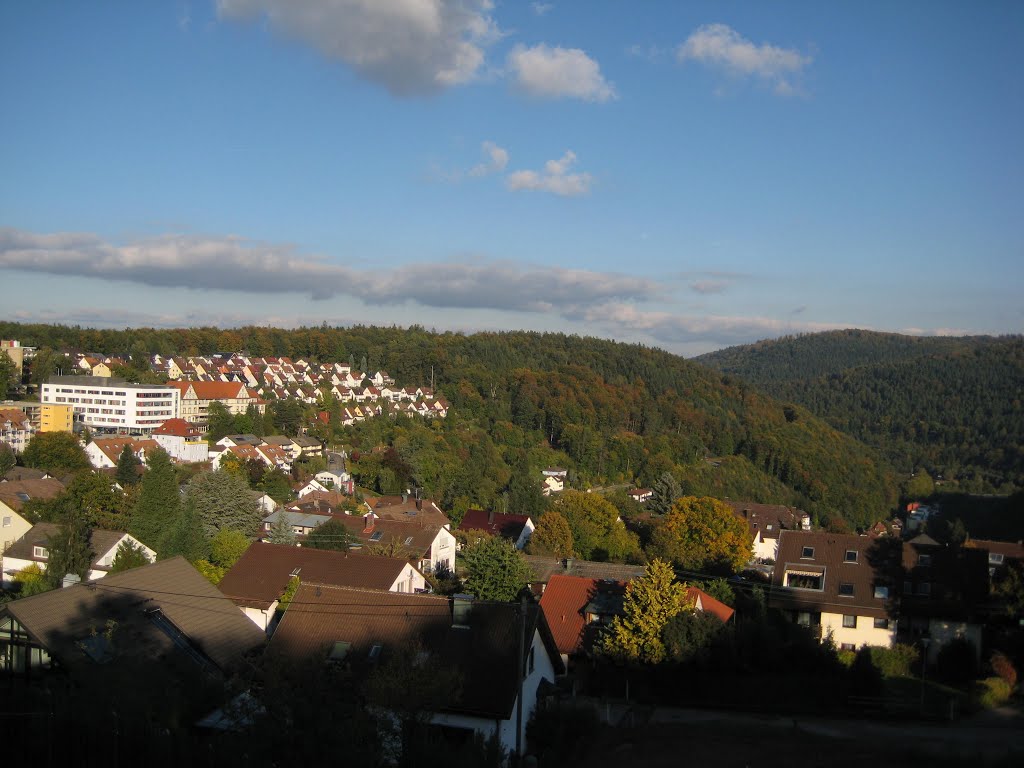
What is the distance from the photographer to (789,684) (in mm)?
15883

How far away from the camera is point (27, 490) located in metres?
30.2

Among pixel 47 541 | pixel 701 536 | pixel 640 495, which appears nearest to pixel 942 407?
pixel 640 495

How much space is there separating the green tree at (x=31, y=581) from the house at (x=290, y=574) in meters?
4.04

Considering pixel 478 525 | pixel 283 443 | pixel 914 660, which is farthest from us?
pixel 283 443

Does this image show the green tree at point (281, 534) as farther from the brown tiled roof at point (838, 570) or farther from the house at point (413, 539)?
the brown tiled roof at point (838, 570)

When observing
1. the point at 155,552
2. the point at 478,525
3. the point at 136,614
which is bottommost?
the point at 478,525

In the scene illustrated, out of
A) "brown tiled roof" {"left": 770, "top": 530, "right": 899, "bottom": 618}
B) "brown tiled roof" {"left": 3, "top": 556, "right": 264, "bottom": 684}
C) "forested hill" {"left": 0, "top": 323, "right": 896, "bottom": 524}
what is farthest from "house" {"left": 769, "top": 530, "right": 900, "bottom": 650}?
"forested hill" {"left": 0, "top": 323, "right": 896, "bottom": 524}

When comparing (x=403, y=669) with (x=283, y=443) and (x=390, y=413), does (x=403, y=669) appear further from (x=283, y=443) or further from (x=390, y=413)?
(x=390, y=413)

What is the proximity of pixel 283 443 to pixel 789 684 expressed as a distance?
45764 millimetres

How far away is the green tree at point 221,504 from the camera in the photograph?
95.4 ft

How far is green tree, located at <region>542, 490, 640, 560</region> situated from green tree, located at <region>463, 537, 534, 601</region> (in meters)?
13.7

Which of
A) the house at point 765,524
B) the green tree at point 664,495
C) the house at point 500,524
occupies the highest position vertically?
the green tree at point 664,495

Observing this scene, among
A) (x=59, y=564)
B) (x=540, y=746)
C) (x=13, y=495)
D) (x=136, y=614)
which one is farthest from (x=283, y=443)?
(x=540, y=746)

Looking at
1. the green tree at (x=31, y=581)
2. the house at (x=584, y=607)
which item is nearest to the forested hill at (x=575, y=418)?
the green tree at (x=31, y=581)
